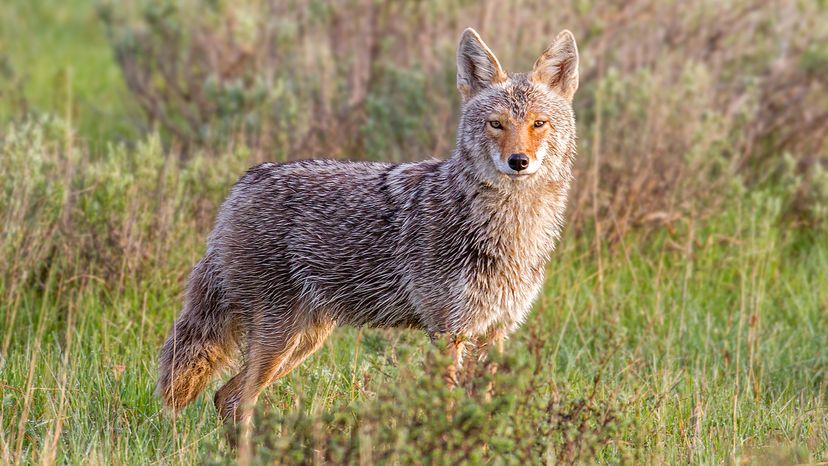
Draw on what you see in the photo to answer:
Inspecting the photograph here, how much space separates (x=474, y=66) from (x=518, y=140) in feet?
2.06

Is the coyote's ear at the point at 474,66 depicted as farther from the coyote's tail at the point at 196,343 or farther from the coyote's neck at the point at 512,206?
the coyote's tail at the point at 196,343

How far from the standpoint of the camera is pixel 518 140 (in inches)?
186

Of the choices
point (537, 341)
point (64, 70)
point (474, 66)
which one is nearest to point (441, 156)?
→ point (474, 66)

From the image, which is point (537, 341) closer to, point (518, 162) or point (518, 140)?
point (518, 162)

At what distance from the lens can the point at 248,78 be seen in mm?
10242

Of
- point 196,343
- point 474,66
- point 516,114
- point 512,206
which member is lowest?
point 196,343

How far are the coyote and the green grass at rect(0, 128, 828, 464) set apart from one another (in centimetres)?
20

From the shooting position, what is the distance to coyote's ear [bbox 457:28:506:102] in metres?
5.10

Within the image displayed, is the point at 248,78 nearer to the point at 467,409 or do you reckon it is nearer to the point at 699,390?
the point at 699,390

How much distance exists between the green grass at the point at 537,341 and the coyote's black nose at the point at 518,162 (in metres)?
0.74

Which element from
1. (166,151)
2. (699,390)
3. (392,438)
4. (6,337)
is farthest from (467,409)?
(166,151)

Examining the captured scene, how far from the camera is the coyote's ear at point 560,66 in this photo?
5.14 meters

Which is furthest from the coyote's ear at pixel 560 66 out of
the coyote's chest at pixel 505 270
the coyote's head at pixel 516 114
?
the coyote's chest at pixel 505 270

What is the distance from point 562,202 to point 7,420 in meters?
2.69
